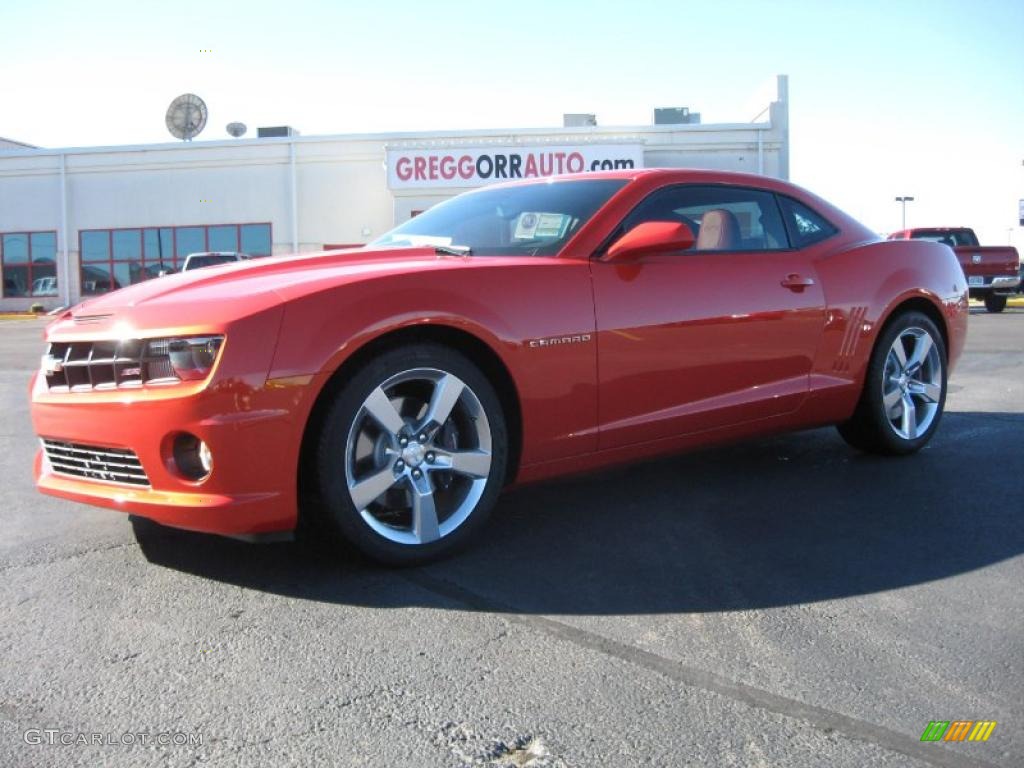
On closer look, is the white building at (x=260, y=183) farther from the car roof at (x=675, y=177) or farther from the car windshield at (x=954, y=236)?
the car roof at (x=675, y=177)

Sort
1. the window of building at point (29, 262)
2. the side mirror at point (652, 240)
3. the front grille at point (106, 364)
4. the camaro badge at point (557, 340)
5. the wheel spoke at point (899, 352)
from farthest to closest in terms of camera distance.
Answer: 1. the window of building at point (29, 262)
2. the wheel spoke at point (899, 352)
3. the side mirror at point (652, 240)
4. the camaro badge at point (557, 340)
5. the front grille at point (106, 364)

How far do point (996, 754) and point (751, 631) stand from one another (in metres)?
0.78

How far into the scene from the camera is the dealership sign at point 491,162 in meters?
27.1

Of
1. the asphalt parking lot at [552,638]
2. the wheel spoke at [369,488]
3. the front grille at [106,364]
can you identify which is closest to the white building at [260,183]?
the asphalt parking lot at [552,638]

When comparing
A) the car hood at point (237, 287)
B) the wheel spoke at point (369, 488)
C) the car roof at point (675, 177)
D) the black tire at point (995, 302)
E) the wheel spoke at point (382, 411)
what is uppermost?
the car roof at point (675, 177)

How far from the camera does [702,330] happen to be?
4059 mm

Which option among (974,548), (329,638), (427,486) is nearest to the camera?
(329,638)

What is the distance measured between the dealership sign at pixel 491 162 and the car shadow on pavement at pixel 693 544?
23.1 meters

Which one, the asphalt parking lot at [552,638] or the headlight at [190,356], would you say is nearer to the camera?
the asphalt parking lot at [552,638]

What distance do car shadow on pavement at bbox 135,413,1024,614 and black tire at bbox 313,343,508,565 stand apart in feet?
0.41

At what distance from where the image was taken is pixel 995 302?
73.0ft

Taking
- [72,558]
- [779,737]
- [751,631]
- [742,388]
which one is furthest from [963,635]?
[72,558]

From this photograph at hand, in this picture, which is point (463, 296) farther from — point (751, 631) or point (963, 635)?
point (963, 635)

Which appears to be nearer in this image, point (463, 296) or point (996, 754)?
point (996, 754)
